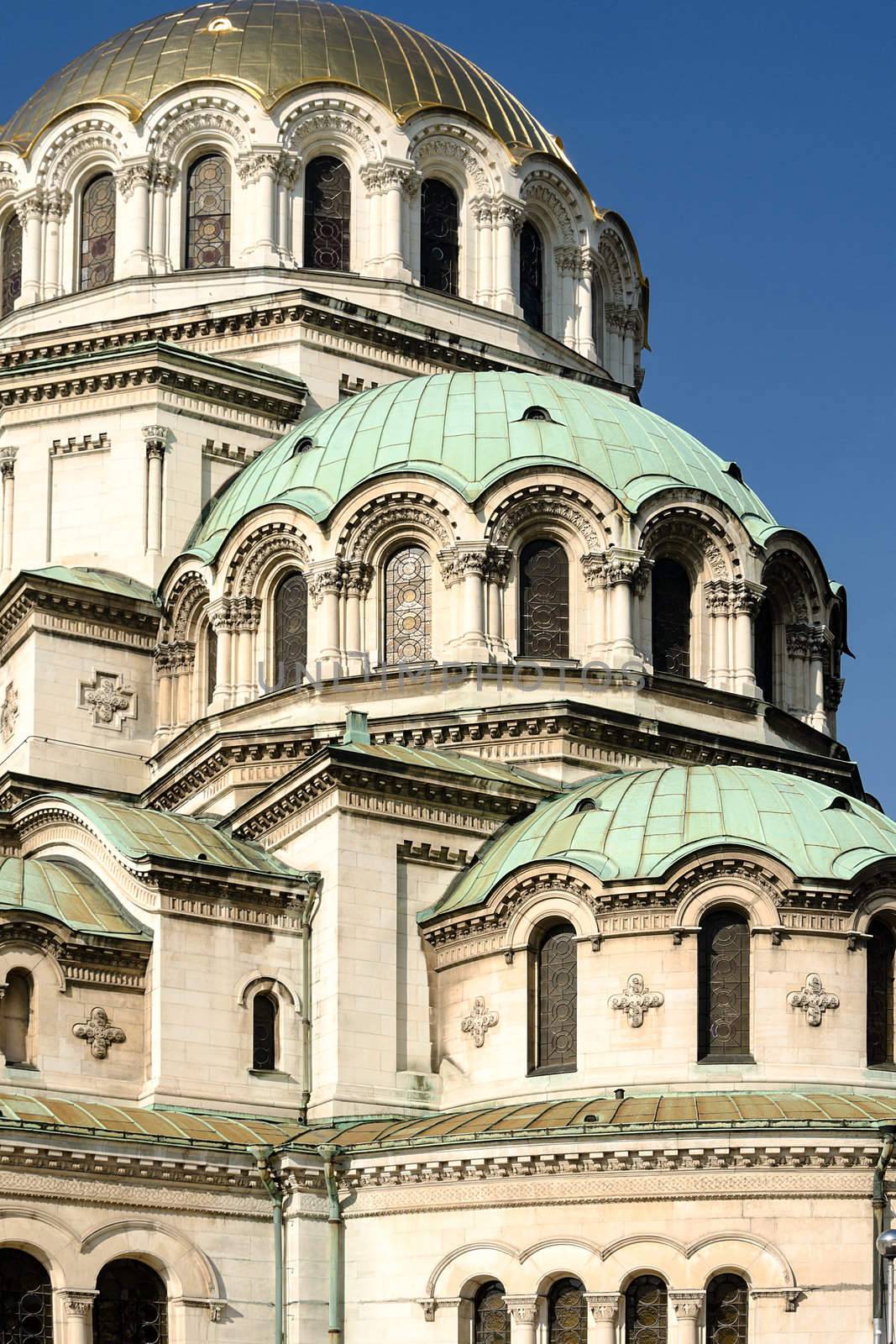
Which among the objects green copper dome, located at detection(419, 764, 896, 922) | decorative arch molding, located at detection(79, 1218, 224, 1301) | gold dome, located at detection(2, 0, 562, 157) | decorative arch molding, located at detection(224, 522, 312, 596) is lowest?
decorative arch molding, located at detection(79, 1218, 224, 1301)

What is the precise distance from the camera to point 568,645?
135ft

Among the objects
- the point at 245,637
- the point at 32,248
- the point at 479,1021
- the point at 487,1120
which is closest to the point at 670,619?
the point at 245,637

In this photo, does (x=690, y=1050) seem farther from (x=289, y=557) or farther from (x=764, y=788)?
(x=289, y=557)

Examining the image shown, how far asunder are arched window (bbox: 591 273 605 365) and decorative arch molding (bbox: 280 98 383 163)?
18.6ft

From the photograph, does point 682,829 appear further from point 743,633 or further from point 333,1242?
point 743,633

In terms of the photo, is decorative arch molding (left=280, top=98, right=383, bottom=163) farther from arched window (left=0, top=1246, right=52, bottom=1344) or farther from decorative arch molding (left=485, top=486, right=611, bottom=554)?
arched window (left=0, top=1246, right=52, bottom=1344)

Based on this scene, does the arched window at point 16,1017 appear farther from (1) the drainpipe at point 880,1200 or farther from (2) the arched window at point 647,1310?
(1) the drainpipe at point 880,1200

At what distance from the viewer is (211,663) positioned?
42.8 meters

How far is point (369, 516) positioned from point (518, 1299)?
523 inches

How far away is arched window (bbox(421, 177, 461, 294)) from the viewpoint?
49.9 meters

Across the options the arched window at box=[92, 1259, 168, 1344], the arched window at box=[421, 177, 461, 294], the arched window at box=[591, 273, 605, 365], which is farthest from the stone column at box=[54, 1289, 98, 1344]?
the arched window at box=[591, 273, 605, 365]

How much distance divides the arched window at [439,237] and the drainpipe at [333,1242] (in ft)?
67.2

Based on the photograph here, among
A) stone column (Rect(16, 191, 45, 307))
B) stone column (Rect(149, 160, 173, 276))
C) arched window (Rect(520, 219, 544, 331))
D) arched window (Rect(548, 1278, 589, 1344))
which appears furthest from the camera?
arched window (Rect(520, 219, 544, 331))

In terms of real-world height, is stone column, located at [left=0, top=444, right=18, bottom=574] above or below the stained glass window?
above
